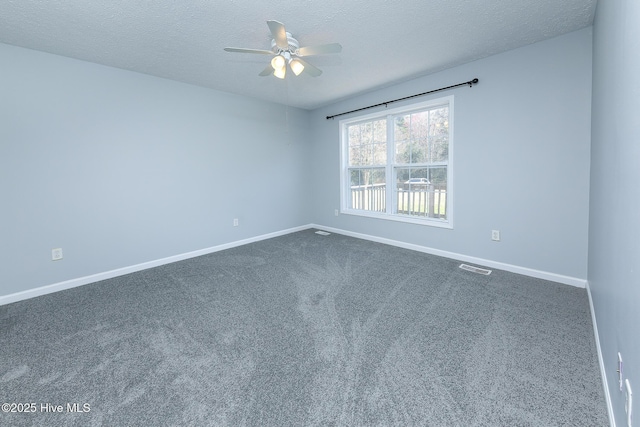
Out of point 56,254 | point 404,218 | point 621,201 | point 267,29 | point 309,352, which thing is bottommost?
point 309,352

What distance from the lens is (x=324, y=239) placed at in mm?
4695

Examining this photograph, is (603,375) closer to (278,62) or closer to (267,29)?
(278,62)

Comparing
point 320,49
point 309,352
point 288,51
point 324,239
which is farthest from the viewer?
point 324,239

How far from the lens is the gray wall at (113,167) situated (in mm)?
2660

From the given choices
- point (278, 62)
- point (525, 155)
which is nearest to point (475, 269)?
point (525, 155)

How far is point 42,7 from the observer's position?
2.03 metres

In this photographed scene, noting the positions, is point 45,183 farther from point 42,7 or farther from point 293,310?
point 293,310

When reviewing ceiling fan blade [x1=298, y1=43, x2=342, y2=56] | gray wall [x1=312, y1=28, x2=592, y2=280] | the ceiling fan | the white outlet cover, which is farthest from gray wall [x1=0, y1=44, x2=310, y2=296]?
the white outlet cover

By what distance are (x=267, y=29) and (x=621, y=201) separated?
265 cm

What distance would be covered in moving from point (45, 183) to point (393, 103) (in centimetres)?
425

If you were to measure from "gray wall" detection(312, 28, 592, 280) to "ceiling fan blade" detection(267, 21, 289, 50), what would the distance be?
7.29ft

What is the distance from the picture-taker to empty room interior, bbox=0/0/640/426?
Result: 1.41 metres

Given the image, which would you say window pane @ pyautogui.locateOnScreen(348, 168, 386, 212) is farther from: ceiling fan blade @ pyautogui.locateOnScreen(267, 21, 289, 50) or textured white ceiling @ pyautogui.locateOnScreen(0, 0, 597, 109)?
ceiling fan blade @ pyautogui.locateOnScreen(267, 21, 289, 50)

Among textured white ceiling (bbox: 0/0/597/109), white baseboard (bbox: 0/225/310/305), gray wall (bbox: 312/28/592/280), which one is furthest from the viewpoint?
white baseboard (bbox: 0/225/310/305)
